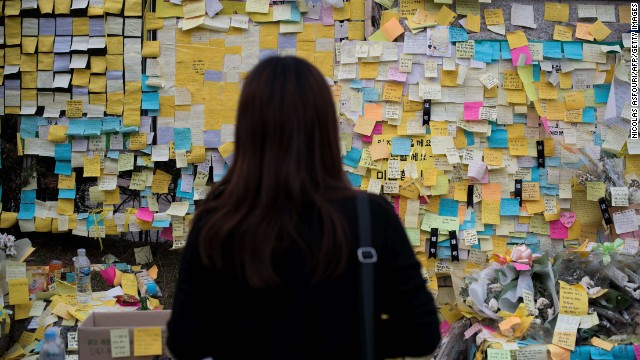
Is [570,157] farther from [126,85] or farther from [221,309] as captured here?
[221,309]

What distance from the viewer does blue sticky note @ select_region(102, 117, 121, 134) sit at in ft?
17.9

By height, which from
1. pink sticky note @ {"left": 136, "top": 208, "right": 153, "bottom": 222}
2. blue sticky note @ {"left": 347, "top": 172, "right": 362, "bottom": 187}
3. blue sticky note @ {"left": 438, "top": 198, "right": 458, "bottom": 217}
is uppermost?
blue sticky note @ {"left": 347, "top": 172, "right": 362, "bottom": 187}

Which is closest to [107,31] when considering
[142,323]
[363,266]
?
[142,323]

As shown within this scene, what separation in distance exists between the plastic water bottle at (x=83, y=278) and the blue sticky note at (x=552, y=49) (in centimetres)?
361

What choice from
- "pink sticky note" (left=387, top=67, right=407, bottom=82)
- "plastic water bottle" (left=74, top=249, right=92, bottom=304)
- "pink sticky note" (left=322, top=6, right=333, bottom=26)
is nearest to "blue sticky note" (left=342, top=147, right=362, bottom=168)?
"pink sticky note" (left=387, top=67, right=407, bottom=82)

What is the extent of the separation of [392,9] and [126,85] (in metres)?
2.11

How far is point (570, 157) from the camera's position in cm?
539

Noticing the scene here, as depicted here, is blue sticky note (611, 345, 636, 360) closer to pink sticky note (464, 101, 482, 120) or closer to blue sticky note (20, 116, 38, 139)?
pink sticky note (464, 101, 482, 120)

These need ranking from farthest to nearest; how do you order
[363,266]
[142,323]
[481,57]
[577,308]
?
[481,57] < [577,308] < [142,323] < [363,266]

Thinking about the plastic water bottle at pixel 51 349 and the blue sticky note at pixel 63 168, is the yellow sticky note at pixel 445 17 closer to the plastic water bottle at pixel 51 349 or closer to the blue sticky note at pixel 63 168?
the blue sticky note at pixel 63 168

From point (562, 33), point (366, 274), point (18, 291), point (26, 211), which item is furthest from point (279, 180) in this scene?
point (26, 211)

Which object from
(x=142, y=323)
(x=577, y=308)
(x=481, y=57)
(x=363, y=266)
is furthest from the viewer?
(x=481, y=57)

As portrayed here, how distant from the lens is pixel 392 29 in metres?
5.34

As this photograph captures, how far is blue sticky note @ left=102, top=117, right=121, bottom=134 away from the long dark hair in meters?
3.89
